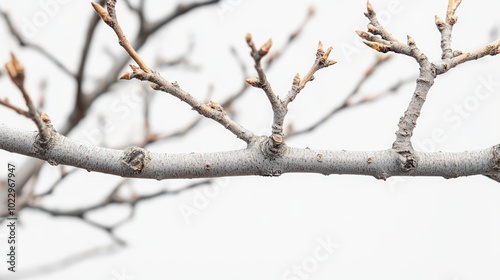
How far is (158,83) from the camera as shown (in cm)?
113

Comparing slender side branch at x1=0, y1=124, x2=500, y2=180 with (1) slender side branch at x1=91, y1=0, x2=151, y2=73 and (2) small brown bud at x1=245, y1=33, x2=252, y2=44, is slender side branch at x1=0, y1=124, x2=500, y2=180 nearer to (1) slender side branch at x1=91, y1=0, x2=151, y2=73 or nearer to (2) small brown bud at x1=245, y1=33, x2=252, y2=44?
(1) slender side branch at x1=91, y1=0, x2=151, y2=73

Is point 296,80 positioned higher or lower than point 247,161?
higher

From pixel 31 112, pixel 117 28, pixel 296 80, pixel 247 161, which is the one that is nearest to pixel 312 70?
pixel 296 80

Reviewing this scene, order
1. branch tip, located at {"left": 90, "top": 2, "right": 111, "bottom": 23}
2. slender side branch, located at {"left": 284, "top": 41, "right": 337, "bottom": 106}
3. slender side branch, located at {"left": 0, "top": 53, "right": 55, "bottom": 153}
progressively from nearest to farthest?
1. slender side branch, located at {"left": 0, "top": 53, "right": 55, "bottom": 153}
2. branch tip, located at {"left": 90, "top": 2, "right": 111, "bottom": 23}
3. slender side branch, located at {"left": 284, "top": 41, "right": 337, "bottom": 106}

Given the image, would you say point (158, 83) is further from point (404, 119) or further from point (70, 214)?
point (70, 214)

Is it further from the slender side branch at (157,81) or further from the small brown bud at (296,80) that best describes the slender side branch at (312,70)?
the slender side branch at (157,81)

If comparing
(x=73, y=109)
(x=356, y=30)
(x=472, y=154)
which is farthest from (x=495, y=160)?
(x=73, y=109)

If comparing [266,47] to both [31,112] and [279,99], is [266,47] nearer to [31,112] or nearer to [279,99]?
[279,99]

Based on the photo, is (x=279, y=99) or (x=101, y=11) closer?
(x=101, y=11)

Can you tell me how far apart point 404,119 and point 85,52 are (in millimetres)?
1583

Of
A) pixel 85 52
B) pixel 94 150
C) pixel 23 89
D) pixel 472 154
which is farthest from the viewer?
pixel 85 52

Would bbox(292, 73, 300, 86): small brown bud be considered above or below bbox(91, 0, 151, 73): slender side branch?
below

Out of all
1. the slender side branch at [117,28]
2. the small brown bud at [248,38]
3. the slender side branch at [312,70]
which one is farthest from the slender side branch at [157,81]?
the small brown bud at [248,38]

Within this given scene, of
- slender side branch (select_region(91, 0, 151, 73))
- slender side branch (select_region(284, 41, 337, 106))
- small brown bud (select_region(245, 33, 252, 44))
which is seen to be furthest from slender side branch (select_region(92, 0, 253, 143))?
small brown bud (select_region(245, 33, 252, 44))
